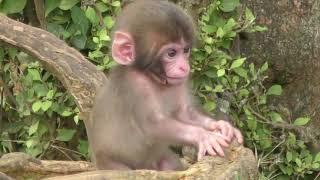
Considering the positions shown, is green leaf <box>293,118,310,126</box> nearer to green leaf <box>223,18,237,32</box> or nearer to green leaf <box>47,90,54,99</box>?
green leaf <box>223,18,237,32</box>

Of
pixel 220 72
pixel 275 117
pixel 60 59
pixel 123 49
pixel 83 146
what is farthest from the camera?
pixel 275 117

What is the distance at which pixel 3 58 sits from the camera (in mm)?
6336

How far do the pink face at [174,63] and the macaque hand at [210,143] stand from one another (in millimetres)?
323

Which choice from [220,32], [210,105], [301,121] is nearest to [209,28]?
[220,32]

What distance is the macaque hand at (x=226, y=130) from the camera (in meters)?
3.98

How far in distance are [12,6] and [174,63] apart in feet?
7.29

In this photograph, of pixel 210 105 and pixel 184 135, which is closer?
pixel 184 135

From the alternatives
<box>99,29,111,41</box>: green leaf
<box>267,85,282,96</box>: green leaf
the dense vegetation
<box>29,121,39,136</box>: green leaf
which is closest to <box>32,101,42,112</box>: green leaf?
the dense vegetation

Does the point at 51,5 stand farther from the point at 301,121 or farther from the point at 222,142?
the point at 222,142

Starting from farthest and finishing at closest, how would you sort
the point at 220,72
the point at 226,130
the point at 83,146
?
1. the point at 83,146
2. the point at 220,72
3. the point at 226,130

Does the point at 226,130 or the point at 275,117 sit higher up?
the point at 226,130

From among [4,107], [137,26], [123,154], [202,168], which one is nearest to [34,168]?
[123,154]

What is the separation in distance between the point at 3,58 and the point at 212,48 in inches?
62.3

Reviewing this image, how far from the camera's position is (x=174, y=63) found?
414 centimetres
